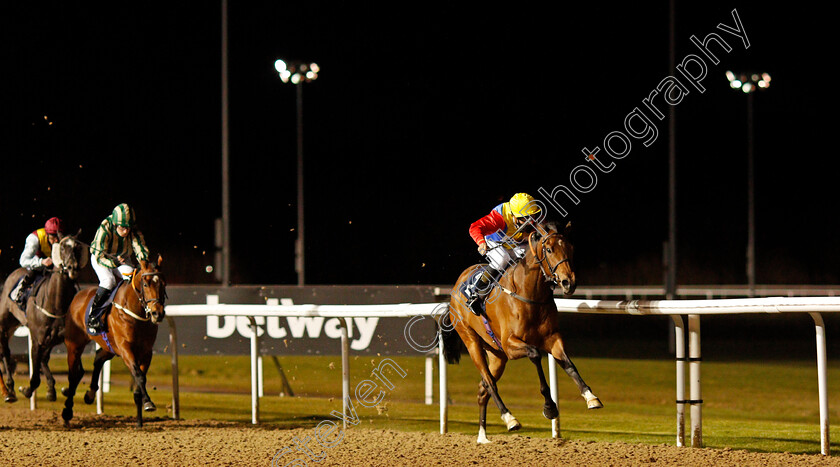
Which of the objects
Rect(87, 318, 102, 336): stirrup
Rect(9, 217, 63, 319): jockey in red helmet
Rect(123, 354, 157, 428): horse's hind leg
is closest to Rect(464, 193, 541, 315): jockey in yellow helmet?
Rect(123, 354, 157, 428): horse's hind leg

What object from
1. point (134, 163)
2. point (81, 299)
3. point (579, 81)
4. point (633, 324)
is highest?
point (579, 81)

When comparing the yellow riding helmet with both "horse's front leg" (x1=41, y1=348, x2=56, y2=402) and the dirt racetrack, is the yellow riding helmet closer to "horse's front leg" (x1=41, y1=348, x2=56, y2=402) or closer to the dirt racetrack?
the dirt racetrack

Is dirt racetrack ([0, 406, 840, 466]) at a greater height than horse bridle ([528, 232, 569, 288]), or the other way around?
horse bridle ([528, 232, 569, 288])

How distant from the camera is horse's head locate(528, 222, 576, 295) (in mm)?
5539

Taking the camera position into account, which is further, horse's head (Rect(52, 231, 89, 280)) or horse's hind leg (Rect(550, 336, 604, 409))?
horse's head (Rect(52, 231, 89, 280))

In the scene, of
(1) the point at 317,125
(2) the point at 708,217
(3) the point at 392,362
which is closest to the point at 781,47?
(2) the point at 708,217

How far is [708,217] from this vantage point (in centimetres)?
3247

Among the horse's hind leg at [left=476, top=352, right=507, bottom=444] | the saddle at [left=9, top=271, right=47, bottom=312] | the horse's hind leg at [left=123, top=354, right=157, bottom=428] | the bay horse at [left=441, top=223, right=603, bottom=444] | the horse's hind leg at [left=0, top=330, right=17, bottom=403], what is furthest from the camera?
the saddle at [left=9, top=271, right=47, bottom=312]

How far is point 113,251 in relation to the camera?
8273 millimetres

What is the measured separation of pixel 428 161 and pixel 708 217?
9844mm

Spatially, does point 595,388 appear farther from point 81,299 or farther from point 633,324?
point 633,324

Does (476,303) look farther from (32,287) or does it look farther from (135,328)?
(32,287)

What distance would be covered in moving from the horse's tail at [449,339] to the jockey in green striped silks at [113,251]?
2.71 metres

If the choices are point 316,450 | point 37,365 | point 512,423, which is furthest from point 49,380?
point 512,423
